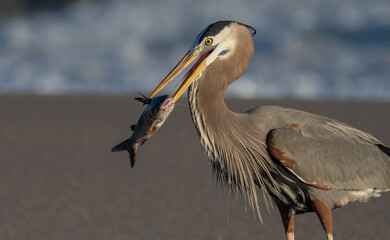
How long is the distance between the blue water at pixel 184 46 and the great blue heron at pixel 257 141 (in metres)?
6.66

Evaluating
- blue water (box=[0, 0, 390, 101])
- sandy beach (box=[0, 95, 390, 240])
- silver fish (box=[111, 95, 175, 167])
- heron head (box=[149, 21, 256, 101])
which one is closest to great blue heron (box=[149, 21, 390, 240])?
heron head (box=[149, 21, 256, 101])

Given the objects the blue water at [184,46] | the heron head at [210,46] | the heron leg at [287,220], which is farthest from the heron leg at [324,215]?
the blue water at [184,46]

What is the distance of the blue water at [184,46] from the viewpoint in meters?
12.0

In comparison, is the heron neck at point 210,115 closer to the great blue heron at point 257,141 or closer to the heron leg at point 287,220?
the great blue heron at point 257,141

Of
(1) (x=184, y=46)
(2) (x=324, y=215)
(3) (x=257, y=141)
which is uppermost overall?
(1) (x=184, y=46)

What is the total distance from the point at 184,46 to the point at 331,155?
10847 millimetres

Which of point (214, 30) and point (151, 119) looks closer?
point (151, 119)

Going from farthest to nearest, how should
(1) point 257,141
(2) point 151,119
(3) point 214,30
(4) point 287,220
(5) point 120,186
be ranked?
(5) point 120,186 < (4) point 287,220 < (1) point 257,141 < (3) point 214,30 < (2) point 151,119

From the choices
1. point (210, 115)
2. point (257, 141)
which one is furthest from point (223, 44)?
point (257, 141)

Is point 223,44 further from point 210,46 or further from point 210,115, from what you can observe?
point 210,115

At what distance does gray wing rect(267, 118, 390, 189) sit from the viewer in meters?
4.23

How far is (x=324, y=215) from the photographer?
13.8 ft

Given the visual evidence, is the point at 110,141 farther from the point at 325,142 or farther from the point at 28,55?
the point at 28,55

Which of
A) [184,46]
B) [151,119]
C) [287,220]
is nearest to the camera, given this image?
[151,119]
